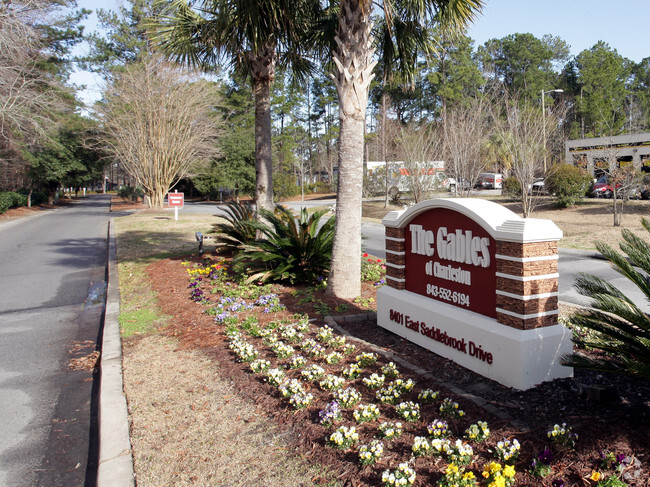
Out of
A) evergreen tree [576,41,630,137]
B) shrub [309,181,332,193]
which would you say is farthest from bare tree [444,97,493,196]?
shrub [309,181,332,193]

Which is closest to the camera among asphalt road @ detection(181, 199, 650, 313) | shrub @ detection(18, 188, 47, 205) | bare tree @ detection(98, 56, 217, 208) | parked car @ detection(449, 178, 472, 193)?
asphalt road @ detection(181, 199, 650, 313)

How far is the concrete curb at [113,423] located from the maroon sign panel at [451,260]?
3.12 metres

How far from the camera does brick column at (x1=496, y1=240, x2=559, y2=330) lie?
4.02m

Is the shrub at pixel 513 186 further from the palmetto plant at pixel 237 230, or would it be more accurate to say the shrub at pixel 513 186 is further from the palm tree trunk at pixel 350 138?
the palm tree trunk at pixel 350 138

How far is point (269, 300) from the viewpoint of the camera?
731cm

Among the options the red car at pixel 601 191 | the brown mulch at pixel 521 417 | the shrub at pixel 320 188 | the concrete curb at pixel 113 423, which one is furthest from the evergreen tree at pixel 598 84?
the concrete curb at pixel 113 423

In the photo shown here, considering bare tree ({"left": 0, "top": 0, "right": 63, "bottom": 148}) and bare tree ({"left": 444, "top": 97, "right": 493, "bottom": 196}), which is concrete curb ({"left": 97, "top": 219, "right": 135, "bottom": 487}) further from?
bare tree ({"left": 0, "top": 0, "right": 63, "bottom": 148})

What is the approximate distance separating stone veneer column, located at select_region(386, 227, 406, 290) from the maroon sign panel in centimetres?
6

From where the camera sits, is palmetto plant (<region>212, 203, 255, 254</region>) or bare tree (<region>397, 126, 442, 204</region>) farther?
bare tree (<region>397, 126, 442, 204</region>)

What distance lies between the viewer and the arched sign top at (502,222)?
13.1ft

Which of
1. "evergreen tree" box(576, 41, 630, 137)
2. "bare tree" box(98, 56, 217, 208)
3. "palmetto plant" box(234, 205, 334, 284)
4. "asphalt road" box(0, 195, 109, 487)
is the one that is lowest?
→ "asphalt road" box(0, 195, 109, 487)

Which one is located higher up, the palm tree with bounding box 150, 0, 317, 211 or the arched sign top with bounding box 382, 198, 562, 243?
the palm tree with bounding box 150, 0, 317, 211

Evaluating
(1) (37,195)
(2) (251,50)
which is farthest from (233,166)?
(2) (251,50)

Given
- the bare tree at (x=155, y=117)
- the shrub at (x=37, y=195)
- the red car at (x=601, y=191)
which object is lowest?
the red car at (x=601, y=191)
